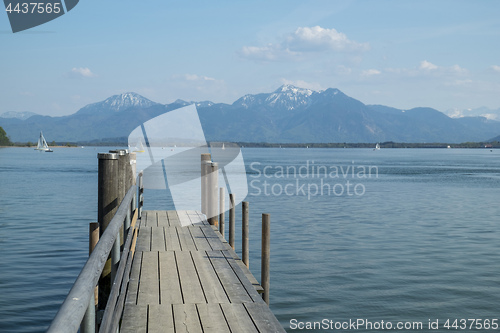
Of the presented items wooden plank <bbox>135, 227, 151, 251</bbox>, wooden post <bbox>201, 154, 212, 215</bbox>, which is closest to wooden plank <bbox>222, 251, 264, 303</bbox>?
wooden plank <bbox>135, 227, 151, 251</bbox>

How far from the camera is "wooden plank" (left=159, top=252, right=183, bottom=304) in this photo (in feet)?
24.2

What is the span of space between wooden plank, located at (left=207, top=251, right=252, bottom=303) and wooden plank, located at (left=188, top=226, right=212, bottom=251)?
0.51 meters

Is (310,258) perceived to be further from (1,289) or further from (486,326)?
(1,289)

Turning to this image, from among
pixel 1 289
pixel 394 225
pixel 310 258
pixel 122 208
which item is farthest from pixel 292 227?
pixel 122 208

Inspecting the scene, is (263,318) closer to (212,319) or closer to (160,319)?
(212,319)

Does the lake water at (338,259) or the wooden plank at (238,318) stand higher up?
the wooden plank at (238,318)

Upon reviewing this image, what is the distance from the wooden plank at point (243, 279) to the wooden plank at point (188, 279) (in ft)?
2.10

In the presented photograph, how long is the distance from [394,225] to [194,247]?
15413 mm

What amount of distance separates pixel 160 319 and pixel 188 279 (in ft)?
6.50

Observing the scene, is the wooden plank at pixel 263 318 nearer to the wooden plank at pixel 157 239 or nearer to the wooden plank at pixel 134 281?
the wooden plank at pixel 134 281

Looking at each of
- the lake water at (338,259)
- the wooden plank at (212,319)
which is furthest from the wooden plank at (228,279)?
the lake water at (338,259)

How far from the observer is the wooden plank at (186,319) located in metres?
6.11

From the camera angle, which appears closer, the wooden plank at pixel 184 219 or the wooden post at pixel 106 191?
the wooden post at pixel 106 191

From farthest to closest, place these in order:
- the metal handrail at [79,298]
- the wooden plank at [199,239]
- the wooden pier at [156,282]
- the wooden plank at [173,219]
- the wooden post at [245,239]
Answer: the wooden plank at [173,219]
the wooden post at [245,239]
the wooden plank at [199,239]
the wooden pier at [156,282]
the metal handrail at [79,298]
